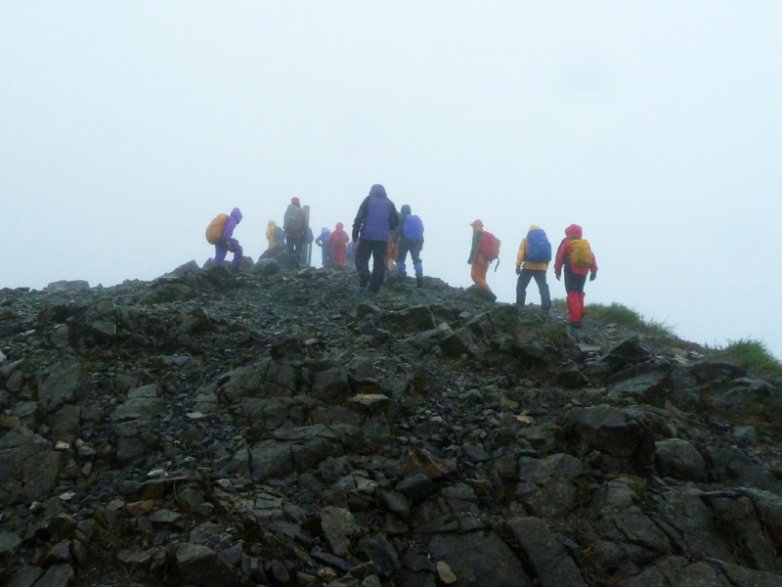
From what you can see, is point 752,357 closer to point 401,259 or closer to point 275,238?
point 401,259

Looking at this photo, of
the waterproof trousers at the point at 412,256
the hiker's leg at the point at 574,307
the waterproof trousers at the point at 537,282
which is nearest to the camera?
the hiker's leg at the point at 574,307

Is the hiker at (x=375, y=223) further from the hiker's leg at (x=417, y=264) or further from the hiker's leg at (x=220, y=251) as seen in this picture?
the hiker's leg at (x=220, y=251)

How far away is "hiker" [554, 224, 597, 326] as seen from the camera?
14.7 m

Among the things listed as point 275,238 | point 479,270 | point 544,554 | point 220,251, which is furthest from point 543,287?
point 275,238

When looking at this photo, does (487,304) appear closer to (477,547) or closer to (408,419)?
(408,419)

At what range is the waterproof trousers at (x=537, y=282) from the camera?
659 inches

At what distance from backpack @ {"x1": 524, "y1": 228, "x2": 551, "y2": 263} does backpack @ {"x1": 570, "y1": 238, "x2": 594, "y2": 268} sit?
1.41m

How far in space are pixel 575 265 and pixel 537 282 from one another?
7.18ft

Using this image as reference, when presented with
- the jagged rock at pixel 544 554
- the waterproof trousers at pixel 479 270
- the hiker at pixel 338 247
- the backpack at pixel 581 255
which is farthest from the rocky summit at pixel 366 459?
the hiker at pixel 338 247

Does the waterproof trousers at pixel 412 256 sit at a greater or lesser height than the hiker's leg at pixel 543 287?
greater

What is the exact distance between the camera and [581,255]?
1466cm

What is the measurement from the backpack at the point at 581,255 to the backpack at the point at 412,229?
569 centimetres

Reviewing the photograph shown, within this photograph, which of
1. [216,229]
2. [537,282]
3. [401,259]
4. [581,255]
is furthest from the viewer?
[401,259]

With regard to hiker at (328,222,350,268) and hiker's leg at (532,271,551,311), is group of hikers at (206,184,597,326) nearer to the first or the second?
hiker's leg at (532,271,551,311)
